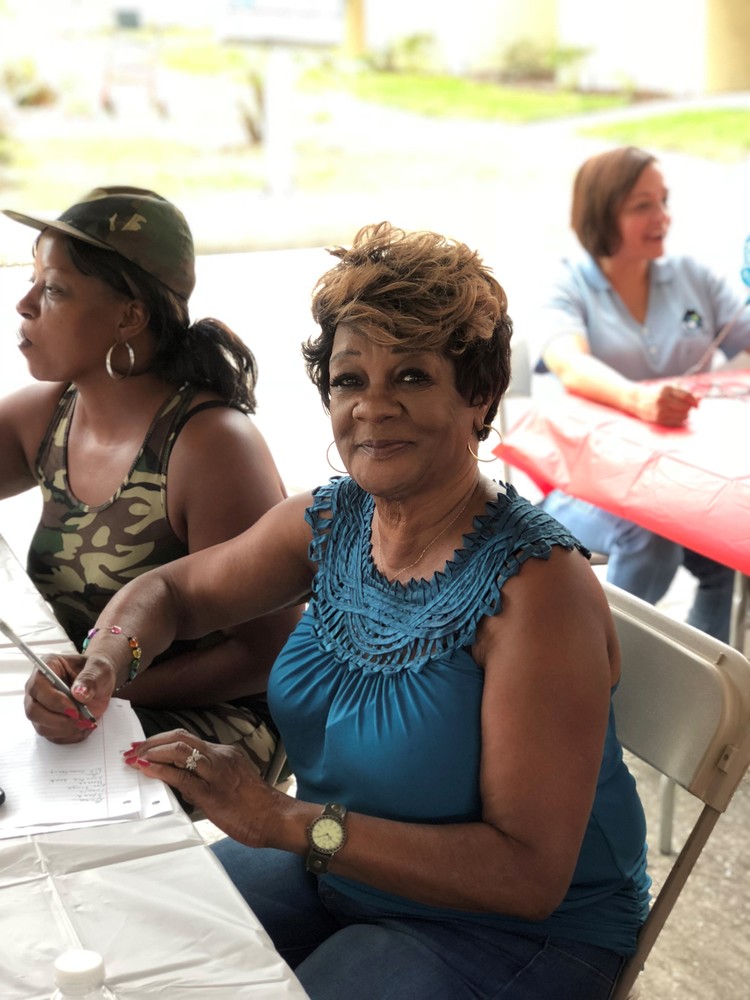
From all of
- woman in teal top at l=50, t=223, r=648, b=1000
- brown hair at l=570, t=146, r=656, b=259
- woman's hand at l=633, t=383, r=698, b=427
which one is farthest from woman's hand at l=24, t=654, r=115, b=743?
brown hair at l=570, t=146, r=656, b=259

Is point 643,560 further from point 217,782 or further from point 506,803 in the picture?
point 217,782

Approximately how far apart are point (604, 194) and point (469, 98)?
12.1 metres

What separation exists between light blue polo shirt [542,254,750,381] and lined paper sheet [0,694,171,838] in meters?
2.35

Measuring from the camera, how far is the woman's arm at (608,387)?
2.88 m

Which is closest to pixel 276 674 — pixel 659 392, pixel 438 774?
pixel 438 774

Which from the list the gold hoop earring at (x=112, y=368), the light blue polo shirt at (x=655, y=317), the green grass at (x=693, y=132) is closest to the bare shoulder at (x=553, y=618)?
the gold hoop earring at (x=112, y=368)

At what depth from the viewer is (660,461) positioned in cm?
270

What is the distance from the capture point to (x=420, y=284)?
1460 millimetres

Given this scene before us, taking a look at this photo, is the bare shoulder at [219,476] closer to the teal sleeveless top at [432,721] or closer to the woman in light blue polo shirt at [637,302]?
the teal sleeveless top at [432,721]

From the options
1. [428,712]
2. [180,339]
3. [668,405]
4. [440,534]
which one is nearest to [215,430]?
[180,339]

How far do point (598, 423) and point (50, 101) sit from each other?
38.6ft

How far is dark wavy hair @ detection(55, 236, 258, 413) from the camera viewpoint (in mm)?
2049

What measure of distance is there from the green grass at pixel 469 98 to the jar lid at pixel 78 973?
1465 cm

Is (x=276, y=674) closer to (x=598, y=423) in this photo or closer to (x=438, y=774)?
(x=438, y=774)
